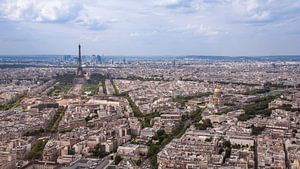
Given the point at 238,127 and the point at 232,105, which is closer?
the point at 238,127

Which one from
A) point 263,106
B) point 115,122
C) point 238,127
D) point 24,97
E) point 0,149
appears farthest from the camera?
point 24,97

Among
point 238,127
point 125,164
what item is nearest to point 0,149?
point 125,164

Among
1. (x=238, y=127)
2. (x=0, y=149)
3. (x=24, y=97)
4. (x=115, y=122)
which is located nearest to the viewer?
(x=0, y=149)

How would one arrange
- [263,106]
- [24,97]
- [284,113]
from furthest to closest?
1. [24,97]
2. [263,106]
3. [284,113]

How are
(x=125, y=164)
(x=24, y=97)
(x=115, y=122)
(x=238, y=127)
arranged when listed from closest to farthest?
1. (x=125, y=164)
2. (x=238, y=127)
3. (x=115, y=122)
4. (x=24, y=97)

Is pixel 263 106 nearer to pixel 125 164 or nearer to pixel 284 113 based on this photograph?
pixel 284 113

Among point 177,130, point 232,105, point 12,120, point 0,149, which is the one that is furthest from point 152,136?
point 232,105

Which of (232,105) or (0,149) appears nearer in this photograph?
(0,149)

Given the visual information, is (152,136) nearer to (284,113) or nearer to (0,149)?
(0,149)
